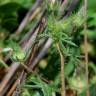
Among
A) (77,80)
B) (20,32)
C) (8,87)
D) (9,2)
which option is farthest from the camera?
(9,2)

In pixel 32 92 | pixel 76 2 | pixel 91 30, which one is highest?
pixel 76 2

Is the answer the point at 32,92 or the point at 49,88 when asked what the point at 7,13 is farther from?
the point at 49,88

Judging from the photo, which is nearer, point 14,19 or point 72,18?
point 72,18

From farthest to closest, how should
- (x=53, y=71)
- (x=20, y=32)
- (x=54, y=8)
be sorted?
(x=20, y=32) → (x=53, y=71) → (x=54, y=8)

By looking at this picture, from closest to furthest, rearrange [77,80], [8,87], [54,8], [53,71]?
[54,8], [77,80], [8,87], [53,71]

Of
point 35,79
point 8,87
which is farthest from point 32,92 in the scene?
point 35,79

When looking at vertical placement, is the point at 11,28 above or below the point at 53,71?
above

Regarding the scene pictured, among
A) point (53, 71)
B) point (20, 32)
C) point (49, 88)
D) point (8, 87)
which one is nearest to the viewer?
point (49, 88)

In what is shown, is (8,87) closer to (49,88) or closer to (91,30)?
(49,88)

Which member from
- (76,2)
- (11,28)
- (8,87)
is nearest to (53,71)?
(8,87)
